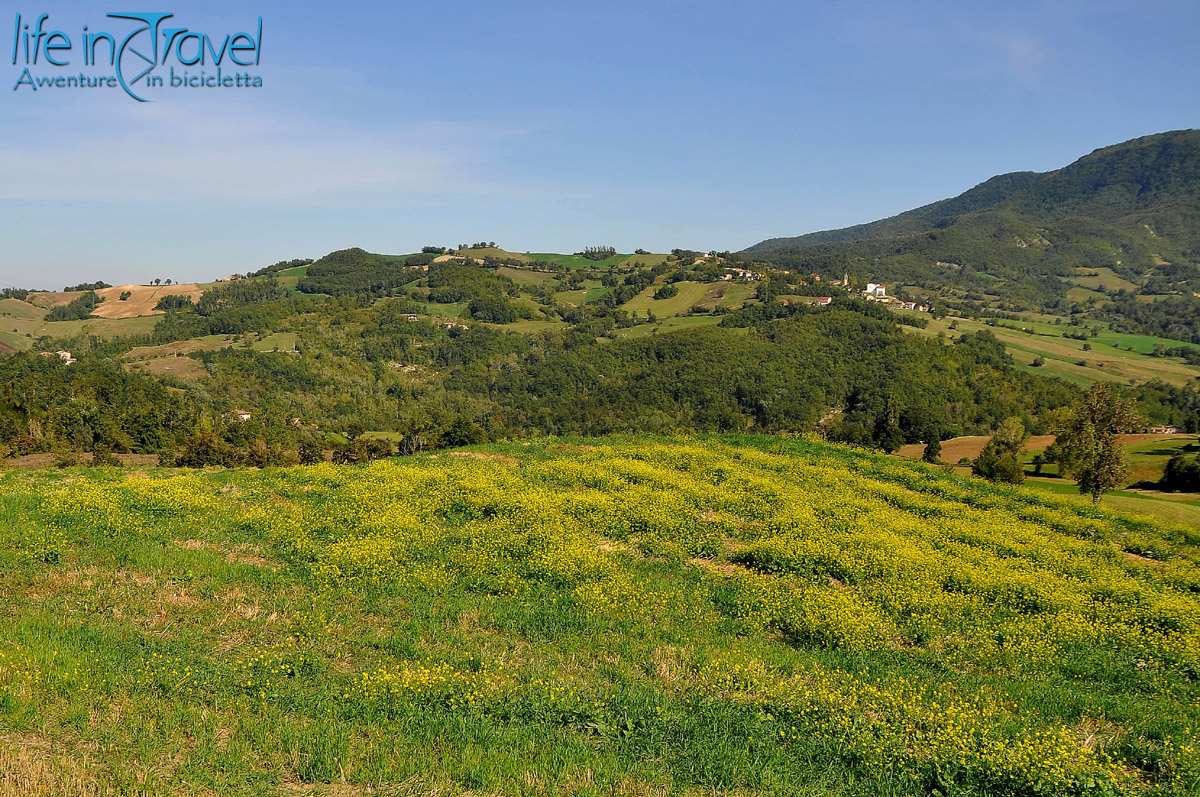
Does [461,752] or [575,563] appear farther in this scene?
[575,563]

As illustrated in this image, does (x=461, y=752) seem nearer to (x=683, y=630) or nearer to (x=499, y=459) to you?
(x=683, y=630)

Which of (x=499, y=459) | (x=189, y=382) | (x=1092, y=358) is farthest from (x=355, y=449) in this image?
(x=1092, y=358)

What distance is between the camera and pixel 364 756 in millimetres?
7332

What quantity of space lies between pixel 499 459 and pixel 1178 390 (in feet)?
622

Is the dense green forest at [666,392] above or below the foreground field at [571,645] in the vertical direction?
below

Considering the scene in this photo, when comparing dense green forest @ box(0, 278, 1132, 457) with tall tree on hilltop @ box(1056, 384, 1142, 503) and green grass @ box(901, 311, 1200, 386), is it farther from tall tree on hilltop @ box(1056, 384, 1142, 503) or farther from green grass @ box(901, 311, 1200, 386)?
tall tree on hilltop @ box(1056, 384, 1142, 503)

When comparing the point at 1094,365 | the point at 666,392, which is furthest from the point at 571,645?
the point at 1094,365

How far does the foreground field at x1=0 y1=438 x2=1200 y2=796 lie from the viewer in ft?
24.4

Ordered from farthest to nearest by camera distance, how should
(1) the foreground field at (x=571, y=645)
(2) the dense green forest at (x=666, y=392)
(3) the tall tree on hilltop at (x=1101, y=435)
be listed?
1. (2) the dense green forest at (x=666, y=392)
2. (3) the tall tree on hilltop at (x=1101, y=435)
3. (1) the foreground field at (x=571, y=645)

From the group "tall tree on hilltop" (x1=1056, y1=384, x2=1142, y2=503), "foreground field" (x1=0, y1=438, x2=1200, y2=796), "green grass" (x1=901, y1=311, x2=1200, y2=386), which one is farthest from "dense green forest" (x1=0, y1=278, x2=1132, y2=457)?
"foreground field" (x1=0, y1=438, x2=1200, y2=796)

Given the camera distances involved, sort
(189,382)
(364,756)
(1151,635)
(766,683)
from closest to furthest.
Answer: (364,756)
(766,683)
(1151,635)
(189,382)

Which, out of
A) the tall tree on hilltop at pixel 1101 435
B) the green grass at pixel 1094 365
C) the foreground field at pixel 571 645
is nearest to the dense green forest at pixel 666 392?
the green grass at pixel 1094 365

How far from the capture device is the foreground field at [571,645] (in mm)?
7430

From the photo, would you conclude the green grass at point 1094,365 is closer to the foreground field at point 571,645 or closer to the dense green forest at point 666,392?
the dense green forest at point 666,392
